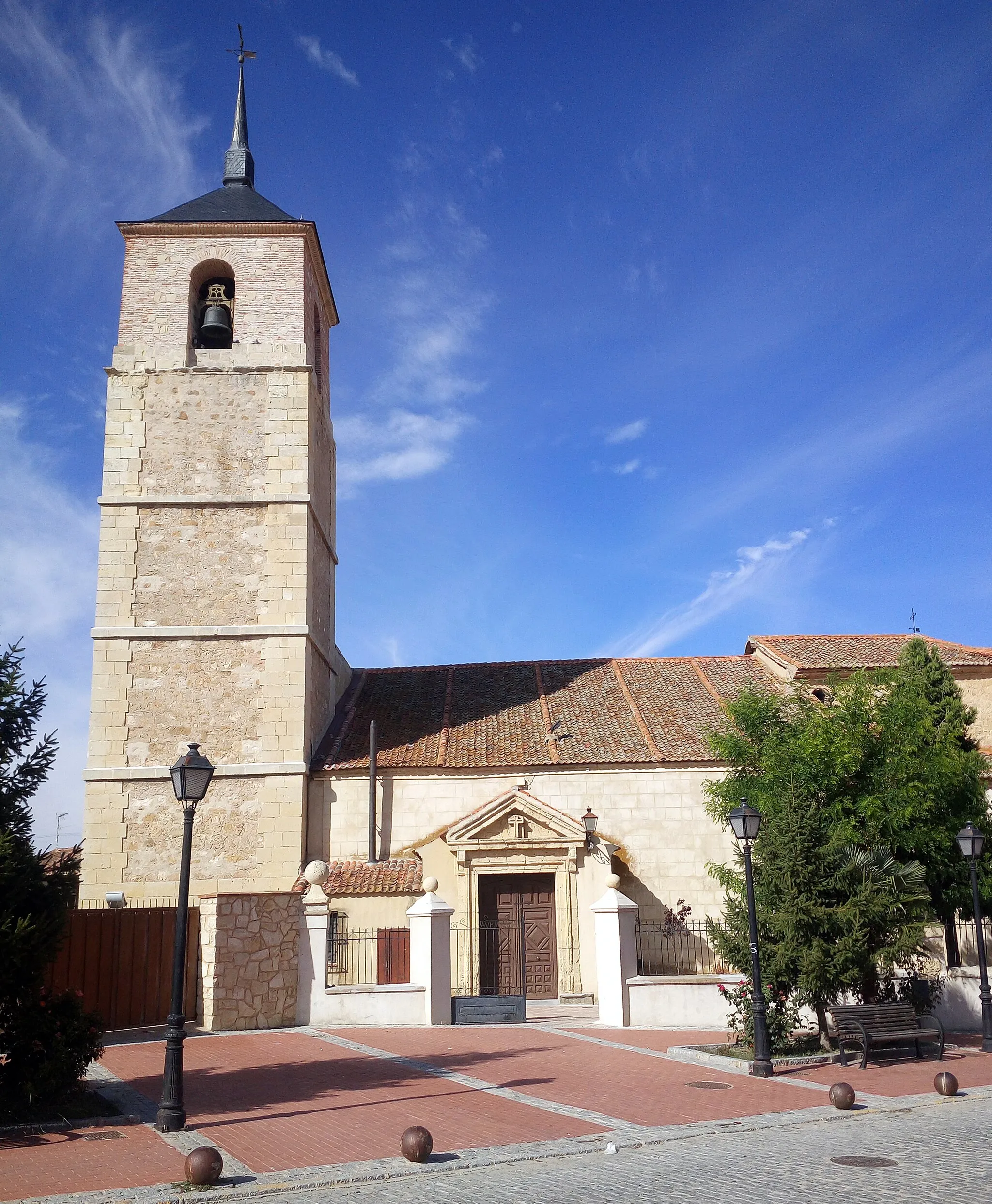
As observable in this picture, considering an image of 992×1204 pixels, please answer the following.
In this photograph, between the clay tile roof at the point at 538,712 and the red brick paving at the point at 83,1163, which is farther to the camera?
the clay tile roof at the point at 538,712

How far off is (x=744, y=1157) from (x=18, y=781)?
24.4 feet

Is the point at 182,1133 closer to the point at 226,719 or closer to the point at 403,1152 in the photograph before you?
the point at 403,1152

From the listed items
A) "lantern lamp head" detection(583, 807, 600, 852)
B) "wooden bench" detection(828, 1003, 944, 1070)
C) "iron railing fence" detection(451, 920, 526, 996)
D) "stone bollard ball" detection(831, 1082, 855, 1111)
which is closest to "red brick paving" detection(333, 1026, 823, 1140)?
"stone bollard ball" detection(831, 1082, 855, 1111)

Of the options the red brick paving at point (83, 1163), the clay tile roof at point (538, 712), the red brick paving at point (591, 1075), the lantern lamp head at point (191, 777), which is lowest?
the red brick paving at point (591, 1075)

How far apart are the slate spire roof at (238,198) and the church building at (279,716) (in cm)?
17

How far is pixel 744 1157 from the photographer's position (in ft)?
27.3

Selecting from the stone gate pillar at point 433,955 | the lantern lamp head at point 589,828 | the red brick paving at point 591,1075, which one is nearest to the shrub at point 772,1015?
the red brick paving at point 591,1075

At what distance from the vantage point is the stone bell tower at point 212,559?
20.6m

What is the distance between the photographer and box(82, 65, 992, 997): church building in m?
20.6

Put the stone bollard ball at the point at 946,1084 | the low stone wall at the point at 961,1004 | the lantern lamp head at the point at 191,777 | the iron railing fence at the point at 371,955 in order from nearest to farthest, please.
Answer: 1. the lantern lamp head at the point at 191,777
2. the stone bollard ball at the point at 946,1084
3. the low stone wall at the point at 961,1004
4. the iron railing fence at the point at 371,955

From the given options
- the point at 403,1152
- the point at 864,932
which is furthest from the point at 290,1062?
the point at 864,932

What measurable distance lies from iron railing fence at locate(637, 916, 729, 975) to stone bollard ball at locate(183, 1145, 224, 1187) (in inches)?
539

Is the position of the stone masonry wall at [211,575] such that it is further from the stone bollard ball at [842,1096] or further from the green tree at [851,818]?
the stone bollard ball at [842,1096]

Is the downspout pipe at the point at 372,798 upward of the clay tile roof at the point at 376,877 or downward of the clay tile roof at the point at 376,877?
upward
